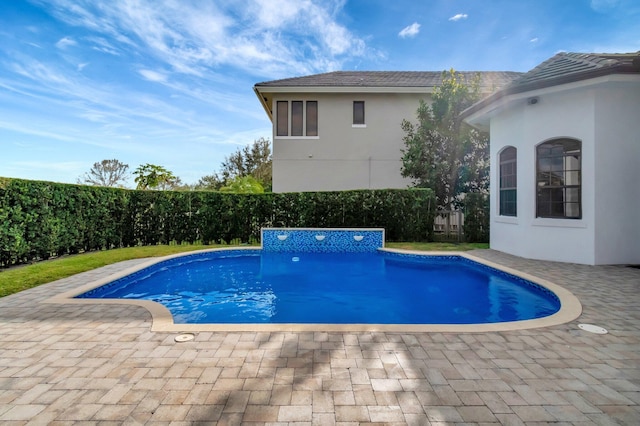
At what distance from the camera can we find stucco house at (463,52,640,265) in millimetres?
8094

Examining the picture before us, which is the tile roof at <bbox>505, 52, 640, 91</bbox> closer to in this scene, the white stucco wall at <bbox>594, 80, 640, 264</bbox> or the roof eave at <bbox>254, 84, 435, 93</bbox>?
the white stucco wall at <bbox>594, 80, 640, 264</bbox>

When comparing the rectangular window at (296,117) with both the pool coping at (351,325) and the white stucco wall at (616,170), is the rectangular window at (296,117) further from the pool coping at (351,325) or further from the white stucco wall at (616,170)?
the pool coping at (351,325)

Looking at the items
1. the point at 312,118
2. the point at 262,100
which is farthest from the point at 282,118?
the point at 262,100

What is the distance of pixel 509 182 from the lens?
10430mm

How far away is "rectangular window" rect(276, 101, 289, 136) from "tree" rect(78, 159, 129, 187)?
2585 centimetres

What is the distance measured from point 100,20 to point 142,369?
12695 millimetres

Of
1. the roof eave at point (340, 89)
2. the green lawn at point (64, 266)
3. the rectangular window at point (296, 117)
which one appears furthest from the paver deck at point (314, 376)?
the roof eave at point (340, 89)

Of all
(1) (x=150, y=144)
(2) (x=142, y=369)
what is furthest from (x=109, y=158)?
(2) (x=142, y=369)

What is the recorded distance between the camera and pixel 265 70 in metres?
18.2

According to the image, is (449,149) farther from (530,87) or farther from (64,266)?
(64,266)

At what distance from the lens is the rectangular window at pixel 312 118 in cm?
1720

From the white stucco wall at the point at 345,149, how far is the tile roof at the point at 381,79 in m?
0.62

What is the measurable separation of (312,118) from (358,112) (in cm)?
257

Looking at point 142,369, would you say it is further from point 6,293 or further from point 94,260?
point 94,260
